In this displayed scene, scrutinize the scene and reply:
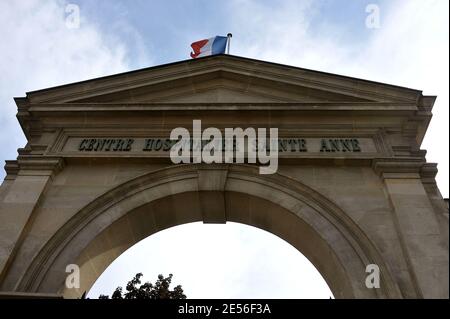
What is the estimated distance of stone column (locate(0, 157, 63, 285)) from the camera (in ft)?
26.7

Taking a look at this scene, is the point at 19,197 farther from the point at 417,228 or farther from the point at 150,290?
Answer: the point at 150,290

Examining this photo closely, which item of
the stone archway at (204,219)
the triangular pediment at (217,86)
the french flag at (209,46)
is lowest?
the stone archway at (204,219)

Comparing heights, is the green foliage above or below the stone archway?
above

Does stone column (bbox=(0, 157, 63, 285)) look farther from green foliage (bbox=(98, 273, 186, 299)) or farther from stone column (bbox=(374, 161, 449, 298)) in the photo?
green foliage (bbox=(98, 273, 186, 299))

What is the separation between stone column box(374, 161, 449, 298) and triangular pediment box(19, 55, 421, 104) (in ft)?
7.59

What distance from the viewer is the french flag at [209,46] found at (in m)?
13.6

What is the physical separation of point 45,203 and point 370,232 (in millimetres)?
6939
